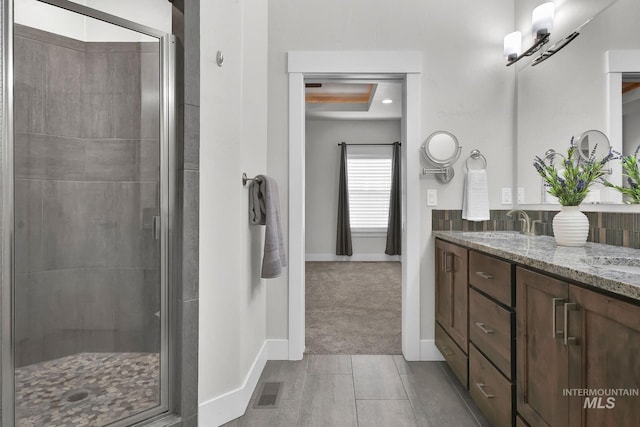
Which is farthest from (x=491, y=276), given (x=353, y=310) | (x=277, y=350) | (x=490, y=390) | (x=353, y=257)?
(x=353, y=257)

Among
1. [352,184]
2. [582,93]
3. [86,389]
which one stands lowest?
[86,389]

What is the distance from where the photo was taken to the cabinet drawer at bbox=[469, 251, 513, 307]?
4.81 feet

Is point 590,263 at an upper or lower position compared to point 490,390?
upper

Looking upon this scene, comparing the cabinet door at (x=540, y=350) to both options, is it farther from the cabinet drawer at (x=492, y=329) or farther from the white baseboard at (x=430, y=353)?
the white baseboard at (x=430, y=353)

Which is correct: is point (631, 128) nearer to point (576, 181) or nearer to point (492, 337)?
point (576, 181)

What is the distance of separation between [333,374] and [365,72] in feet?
6.73

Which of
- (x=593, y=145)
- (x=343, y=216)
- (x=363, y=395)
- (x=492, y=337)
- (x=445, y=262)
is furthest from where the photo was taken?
(x=343, y=216)

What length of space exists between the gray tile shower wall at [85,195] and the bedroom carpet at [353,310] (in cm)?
154

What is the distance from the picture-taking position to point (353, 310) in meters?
3.68

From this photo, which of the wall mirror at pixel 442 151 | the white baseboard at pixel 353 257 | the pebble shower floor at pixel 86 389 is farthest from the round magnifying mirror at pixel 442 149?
the white baseboard at pixel 353 257

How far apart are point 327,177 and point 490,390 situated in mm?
5312

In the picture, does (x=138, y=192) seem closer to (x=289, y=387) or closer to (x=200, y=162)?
(x=200, y=162)

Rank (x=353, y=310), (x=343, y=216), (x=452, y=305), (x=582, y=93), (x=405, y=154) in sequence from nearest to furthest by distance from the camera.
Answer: (x=582, y=93) < (x=452, y=305) < (x=405, y=154) < (x=353, y=310) < (x=343, y=216)

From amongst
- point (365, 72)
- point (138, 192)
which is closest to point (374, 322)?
point (365, 72)
